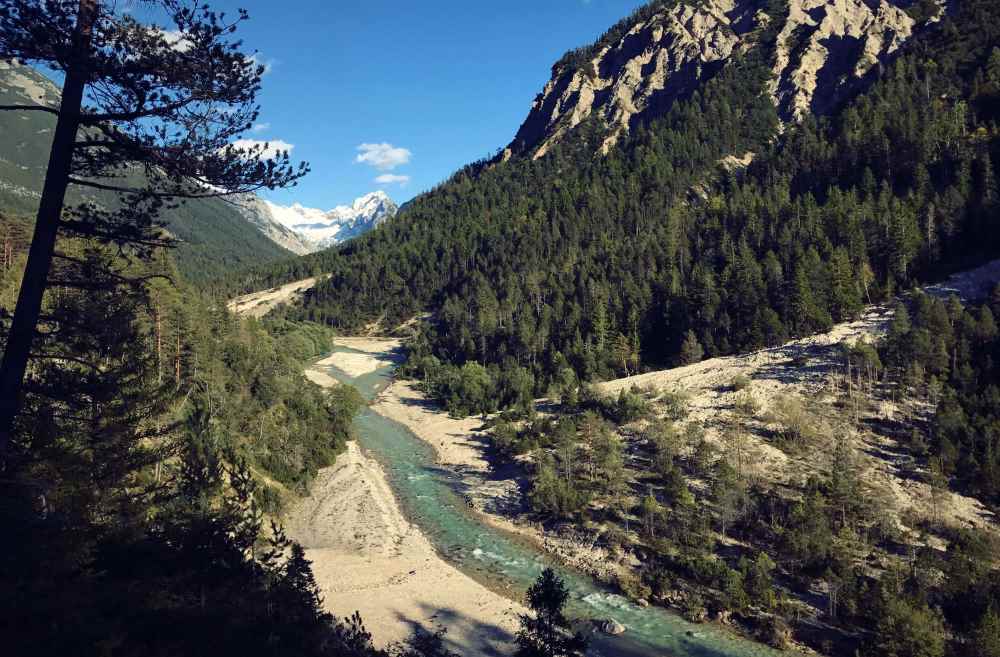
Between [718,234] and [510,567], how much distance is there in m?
72.3

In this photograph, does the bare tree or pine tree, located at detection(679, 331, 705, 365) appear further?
pine tree, located at detection(679, 331, 705, 365)

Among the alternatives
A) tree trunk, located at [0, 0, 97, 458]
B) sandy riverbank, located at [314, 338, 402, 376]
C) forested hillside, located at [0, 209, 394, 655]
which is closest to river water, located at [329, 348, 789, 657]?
forested hillside, located at [0, 209, 394, 655]

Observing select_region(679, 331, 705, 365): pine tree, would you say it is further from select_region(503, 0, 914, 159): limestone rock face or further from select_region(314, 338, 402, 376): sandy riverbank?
select_region(503, 0, 914, 159): limestone rock face

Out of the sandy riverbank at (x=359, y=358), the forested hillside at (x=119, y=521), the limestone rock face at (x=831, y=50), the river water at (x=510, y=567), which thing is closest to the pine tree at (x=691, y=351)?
the river water at (x=510, y=567)

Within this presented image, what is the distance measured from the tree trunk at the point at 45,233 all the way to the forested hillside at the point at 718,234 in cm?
6132

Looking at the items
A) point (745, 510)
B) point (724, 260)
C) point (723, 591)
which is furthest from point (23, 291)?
point (724, 260)

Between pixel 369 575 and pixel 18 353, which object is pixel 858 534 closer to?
pixel 369 575

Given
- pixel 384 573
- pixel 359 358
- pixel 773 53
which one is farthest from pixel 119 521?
pixel 773 53

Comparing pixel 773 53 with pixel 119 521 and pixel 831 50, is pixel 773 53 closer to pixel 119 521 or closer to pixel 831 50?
pixel 831 50

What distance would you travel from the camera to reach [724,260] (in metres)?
80.9

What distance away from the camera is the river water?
26.1 meters

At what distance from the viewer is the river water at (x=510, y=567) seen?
85.7ft

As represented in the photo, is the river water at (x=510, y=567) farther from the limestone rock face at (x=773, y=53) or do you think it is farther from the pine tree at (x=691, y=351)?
the limestone rock face at (x=773, y=53)

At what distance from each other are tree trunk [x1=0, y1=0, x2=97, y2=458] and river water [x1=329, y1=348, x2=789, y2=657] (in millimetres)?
23980
